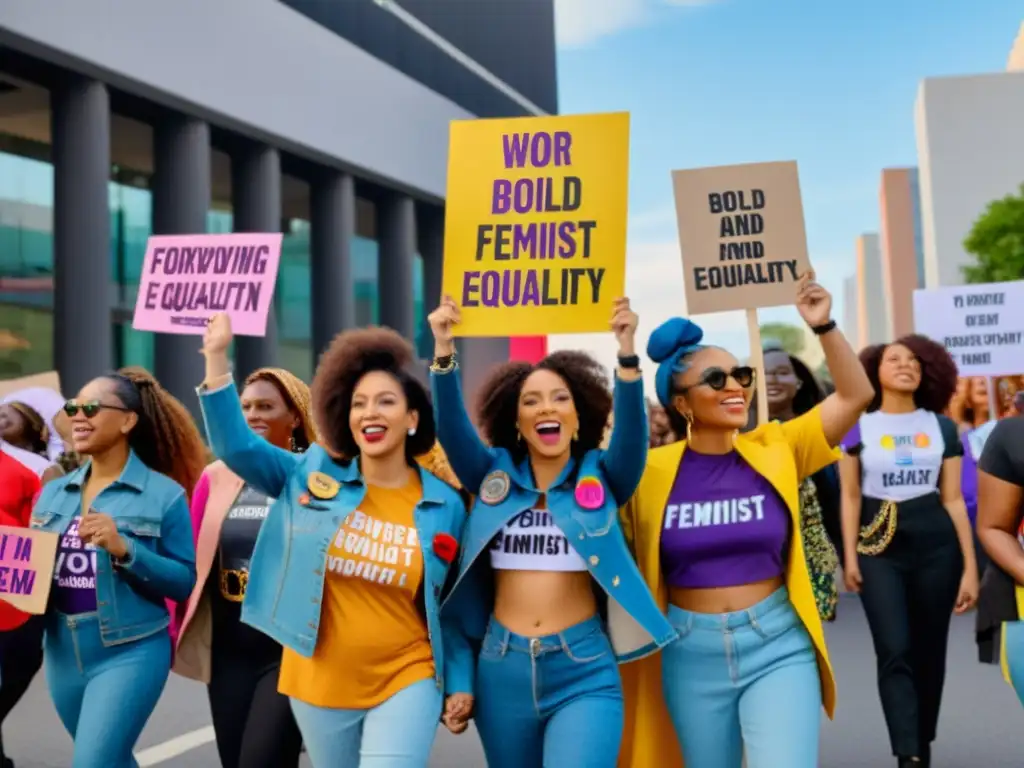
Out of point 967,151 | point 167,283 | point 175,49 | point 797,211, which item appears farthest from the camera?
point 967,151

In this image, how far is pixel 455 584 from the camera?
4160 mm

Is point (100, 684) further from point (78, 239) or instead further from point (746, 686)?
point (78, 239)

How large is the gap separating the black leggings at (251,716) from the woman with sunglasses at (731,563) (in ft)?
4.04

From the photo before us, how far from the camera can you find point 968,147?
8162cm

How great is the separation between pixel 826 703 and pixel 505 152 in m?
2.30

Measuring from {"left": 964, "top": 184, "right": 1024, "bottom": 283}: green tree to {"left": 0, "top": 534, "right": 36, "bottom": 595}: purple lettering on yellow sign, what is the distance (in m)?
46.7

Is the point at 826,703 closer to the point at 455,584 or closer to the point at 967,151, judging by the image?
the point at 455,584

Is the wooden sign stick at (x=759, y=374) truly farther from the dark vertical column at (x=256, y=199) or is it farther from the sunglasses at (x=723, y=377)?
the dark vertical column at (x=256, y=199)

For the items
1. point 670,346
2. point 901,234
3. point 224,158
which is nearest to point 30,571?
point 670,346

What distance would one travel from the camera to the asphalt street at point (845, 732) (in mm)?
→ 6855

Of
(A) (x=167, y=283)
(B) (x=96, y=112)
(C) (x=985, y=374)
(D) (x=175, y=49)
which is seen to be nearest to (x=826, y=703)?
(A) (x=167, y=283)

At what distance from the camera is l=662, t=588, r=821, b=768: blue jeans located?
4.03 metres

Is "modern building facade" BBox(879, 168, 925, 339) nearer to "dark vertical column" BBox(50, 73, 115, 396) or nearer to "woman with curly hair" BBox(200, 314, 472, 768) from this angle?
"dark vertical column" BBox(50, 73, 115, 396)

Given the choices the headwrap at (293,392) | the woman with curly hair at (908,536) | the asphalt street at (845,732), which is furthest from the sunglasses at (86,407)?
the woman with curly hair at (908,536)
